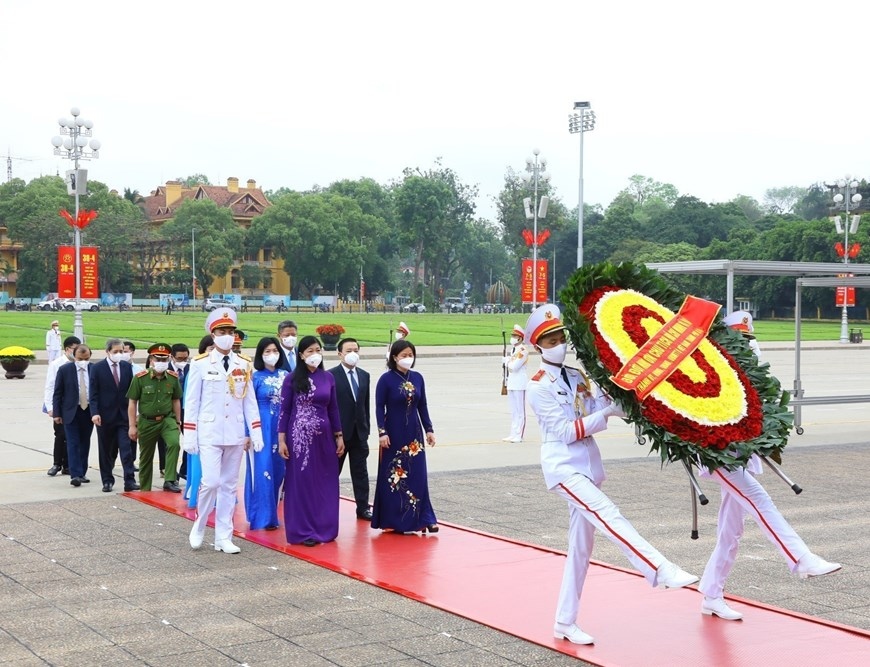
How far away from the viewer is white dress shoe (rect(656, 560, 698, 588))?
20.0ft

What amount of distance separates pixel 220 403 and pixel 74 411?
13.3 ft

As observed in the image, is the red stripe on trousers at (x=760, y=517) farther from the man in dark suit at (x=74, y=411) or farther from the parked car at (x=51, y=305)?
the parked car at (x=51, y=305)

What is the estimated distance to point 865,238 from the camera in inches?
3014

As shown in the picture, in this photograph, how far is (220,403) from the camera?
9258mm

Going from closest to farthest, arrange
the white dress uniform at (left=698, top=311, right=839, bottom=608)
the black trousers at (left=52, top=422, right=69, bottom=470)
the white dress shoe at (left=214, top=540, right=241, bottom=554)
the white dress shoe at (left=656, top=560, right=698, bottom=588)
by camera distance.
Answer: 1. the white dress shoe at (left=656, top=560, right=698, bottom=588)
2. the white dress uniform at (left=698, top=311, right=839, bottom=608)
3. the white dress shoe at (left=214, top=540, right=241, bottom=554)
4. the black trousers at (left=52, top=422, right=69, bottom=470)

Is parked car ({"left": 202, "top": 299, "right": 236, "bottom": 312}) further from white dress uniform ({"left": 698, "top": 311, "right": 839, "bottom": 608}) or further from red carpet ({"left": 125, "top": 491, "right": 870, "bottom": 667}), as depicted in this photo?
white dress uniform ({"left": 698, "top": 311, "right": 839, "bottom": 608})

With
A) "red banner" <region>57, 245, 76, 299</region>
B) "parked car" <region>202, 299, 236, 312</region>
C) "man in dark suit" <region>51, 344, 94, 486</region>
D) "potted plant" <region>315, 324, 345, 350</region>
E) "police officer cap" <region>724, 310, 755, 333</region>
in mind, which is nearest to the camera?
"police officer cap" <region>724, 310, 755, 333</region>

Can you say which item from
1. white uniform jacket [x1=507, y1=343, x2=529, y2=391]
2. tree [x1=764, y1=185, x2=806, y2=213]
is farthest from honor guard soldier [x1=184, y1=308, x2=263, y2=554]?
tree [x1=764, y1=185, x2=806, y2=213]

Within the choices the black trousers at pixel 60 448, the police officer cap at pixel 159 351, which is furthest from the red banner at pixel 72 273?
the police officer cap at pixel 159 351

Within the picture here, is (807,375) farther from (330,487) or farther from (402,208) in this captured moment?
(402,208)

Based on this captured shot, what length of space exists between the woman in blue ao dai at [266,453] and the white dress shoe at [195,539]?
84cm

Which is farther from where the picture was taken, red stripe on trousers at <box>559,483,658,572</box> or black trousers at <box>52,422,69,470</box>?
black trousers at <box>52,422,69,470</box>

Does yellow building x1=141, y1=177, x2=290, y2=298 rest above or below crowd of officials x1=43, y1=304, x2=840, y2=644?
above

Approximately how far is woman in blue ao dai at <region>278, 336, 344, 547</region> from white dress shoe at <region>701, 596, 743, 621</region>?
3.57 m
